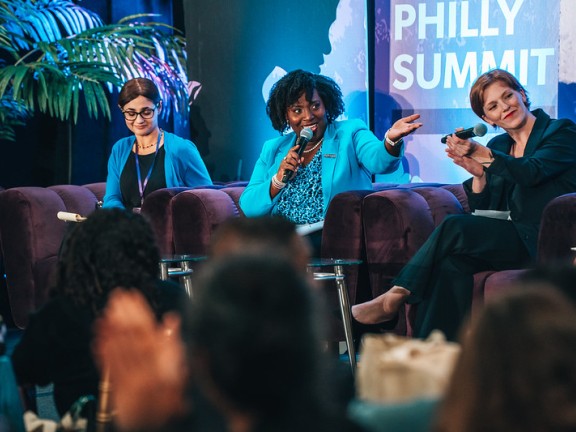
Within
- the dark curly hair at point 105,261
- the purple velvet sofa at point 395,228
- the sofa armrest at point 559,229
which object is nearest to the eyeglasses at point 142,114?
the purple velvet sofa at point 395,228

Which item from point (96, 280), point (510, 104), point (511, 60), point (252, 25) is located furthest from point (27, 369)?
point (252, 25)

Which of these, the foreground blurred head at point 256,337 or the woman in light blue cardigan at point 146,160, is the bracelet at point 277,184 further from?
the foreground blurred head at point 256,337

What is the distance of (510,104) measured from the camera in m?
3.96

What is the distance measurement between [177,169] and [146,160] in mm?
216

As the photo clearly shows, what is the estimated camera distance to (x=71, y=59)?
5.94 metres

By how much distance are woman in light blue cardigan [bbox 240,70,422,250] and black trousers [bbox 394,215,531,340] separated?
1.96 feet

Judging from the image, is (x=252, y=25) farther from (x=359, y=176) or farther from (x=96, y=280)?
(x=96, y=280)

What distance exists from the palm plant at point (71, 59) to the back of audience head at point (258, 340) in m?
5.00

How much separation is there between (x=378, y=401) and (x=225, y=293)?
0.45 meters

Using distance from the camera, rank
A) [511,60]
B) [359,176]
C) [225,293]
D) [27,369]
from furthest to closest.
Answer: [511,60] < [359,176] < [27,369] < [225,293]

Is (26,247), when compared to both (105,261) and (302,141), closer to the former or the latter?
(302,141)

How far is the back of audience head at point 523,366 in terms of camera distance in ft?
3.43

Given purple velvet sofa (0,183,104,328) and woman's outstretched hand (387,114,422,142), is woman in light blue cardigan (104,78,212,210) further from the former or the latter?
woman's outstretched hand (387,114,422,142)

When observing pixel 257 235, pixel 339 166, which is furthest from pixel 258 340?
pixel 339 166
